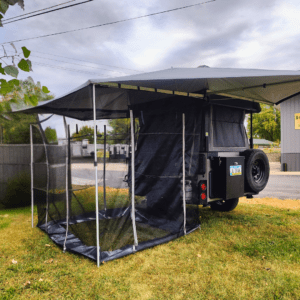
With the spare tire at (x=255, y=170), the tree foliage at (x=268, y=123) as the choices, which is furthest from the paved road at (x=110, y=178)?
the tree foliage at (x=268, y=123)

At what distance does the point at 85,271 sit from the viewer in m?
3.28

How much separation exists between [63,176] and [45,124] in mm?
1020

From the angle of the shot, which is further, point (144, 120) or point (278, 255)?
point (144, 120)

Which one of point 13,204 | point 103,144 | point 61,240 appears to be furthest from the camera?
point 13,204

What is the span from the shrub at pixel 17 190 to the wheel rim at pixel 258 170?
5.02 meters

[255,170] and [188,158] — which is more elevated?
[188,158]

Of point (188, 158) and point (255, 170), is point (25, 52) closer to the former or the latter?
point (188, 158)

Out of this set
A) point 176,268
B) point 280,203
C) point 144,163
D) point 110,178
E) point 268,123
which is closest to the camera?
point 176,268

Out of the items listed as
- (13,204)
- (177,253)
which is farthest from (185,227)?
(13,204)

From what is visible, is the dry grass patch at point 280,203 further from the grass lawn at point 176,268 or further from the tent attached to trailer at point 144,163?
the tent attached to trailer at point 144,163

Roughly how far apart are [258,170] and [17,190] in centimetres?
540

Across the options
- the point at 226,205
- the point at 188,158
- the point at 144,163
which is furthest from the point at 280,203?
the point at 144,163

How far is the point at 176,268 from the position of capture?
132 inches

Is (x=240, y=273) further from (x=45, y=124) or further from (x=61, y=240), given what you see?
(x=45, y=124)
